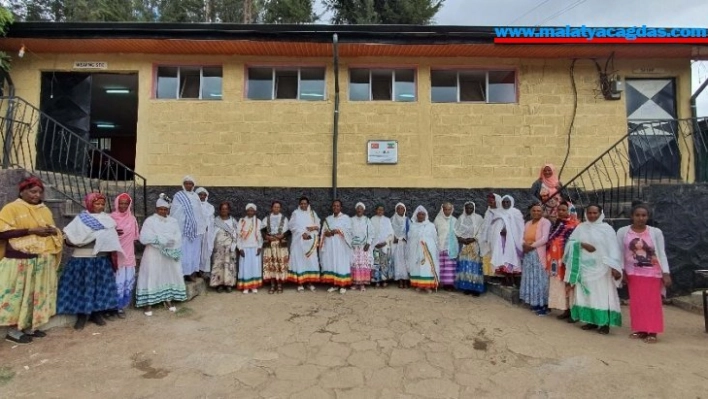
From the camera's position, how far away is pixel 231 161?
25.0 feet

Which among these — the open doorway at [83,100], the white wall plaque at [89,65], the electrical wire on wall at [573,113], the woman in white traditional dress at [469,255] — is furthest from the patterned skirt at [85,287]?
the electrical wire on wall at [573,113]

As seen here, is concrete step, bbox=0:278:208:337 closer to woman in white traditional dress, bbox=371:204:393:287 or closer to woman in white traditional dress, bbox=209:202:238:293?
woman in white traditional dress, bbox=209:202:238:293

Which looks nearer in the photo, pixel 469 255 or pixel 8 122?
pixel 8 122

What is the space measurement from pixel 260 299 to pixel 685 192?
21.8 feet

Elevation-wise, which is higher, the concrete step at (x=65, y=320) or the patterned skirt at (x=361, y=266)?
the patterned skirt at (x=361, y=266)

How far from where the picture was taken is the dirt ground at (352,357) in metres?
3.49

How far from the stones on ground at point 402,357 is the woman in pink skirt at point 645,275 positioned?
2.59 metres

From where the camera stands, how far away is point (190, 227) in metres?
6.14

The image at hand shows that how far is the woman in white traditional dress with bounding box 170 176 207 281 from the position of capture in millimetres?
6062

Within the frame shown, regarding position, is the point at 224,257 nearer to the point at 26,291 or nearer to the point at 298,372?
the point at 26,291

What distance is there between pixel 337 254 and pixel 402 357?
263 cm

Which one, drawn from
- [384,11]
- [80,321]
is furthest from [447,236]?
[384,11]

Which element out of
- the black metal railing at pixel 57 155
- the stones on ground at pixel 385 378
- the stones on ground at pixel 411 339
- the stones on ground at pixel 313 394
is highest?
the black metal railing at pixel 57 155

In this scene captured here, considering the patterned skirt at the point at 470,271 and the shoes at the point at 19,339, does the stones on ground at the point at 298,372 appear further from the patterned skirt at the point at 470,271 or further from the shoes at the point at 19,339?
the patterned skirt at the point at 470,271
